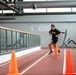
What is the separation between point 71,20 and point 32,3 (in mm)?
9906

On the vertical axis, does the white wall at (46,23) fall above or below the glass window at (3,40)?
above

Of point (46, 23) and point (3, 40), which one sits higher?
point (46, 23)

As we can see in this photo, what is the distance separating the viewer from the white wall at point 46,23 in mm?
30719

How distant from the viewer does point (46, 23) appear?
3125cm

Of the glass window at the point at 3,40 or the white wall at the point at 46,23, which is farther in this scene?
the white wall at the point at 46,23

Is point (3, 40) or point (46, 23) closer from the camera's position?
point (3, 40)

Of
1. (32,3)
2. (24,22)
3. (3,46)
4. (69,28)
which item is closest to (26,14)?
(24,22)

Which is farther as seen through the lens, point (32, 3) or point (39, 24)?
point (39, 24)

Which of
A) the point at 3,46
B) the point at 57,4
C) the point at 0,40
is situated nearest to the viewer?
the point at 0,40

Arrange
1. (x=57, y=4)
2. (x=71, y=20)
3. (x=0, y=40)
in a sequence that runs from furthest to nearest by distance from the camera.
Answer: (x=71, y=20) < (x=57, y=4) < (x=0, y=40)

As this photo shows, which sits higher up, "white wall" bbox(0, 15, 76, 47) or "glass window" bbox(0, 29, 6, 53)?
"white wall" bbox(0, 15, 76, 47)

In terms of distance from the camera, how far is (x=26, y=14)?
102 ft

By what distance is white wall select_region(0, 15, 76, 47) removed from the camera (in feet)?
101

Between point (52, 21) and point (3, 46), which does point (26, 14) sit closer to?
point (52, 21)
